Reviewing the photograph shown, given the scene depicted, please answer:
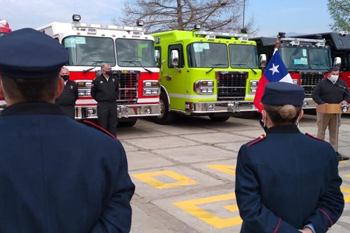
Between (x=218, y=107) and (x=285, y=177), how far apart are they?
9911 mm

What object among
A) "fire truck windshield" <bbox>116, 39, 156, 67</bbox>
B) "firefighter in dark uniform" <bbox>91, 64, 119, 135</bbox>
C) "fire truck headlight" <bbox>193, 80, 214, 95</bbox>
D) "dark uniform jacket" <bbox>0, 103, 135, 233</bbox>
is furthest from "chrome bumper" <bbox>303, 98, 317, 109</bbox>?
"dark uniform jacket" <bbox>0, 103, 135, 233</bbox>

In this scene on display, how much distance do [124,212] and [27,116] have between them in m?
0.54

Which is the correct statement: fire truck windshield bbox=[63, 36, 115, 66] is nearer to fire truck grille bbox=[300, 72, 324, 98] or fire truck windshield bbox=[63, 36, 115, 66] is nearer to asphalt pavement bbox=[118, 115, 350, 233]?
asphalt pavement bbox=[118, 115, 350, 233]

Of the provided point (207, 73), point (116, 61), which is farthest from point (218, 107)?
point (116, 61)

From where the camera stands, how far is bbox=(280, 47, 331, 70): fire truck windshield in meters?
13.7

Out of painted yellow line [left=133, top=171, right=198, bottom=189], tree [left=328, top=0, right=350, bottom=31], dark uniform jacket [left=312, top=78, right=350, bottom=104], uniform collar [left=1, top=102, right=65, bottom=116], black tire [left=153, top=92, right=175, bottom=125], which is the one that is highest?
tree [left=328, top=0, right=350, bottom=31]

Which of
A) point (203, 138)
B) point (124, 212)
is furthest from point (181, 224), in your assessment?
point (203, 138)

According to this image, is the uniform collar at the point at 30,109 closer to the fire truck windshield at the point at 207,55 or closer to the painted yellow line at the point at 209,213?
the painted yellow line at the point at 209,213

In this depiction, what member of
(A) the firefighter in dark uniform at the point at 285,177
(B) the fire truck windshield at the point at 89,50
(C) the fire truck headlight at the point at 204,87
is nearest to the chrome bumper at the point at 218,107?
(C) the fire truck headlight at the point at 204,87

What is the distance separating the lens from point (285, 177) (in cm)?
209

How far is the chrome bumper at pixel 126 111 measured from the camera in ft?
33.0

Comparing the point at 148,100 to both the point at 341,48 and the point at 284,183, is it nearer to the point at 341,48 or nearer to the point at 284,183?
the point at 341,48

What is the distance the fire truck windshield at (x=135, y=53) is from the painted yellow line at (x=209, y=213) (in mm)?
6058

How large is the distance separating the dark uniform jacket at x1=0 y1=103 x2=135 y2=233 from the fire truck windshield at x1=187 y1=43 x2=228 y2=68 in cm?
1042
